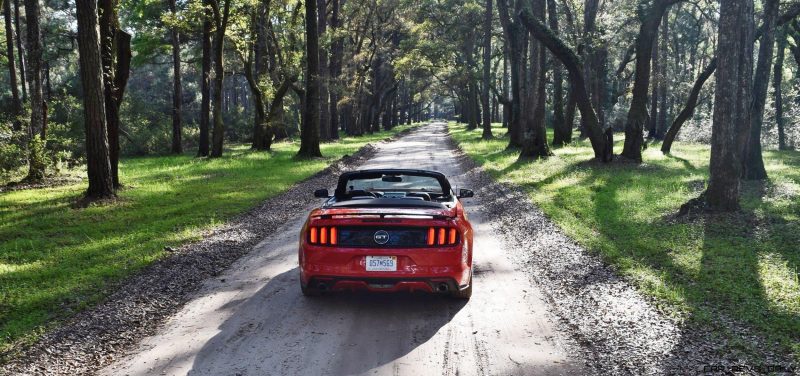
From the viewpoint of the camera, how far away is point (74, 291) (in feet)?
21.3

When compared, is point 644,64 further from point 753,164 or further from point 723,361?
point 723,361

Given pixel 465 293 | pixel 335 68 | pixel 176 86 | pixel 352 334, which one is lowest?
pixel 352 334

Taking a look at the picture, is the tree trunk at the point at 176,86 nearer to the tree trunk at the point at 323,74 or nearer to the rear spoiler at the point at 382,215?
the tree trunk at the point at 323,74

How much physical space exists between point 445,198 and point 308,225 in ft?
5.95

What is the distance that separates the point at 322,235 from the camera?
5.85m

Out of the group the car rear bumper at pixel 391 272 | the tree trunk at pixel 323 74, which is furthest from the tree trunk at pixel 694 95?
the tree trunk at pixel 323 74

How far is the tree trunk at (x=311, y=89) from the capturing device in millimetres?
23797

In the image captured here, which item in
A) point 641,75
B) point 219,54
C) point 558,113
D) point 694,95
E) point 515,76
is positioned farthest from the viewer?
point 558,113

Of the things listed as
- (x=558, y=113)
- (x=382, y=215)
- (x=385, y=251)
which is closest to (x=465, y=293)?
(x=385, y=251)

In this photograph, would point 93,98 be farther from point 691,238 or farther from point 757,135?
point 757,135

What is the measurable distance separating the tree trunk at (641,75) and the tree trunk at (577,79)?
740 mm

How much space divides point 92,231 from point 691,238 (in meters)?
9.63

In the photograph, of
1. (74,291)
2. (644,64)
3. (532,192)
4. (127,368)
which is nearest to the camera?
(127,368)

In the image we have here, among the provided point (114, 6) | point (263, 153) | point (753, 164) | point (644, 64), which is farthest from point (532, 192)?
point (263, 153)
